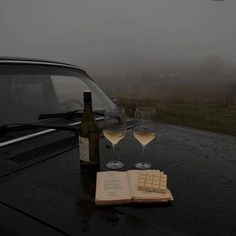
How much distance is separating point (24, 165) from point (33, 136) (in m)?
0.39

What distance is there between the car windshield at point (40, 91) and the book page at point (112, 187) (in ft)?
3.04

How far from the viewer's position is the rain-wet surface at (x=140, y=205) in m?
1.05

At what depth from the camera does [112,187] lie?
1.28m

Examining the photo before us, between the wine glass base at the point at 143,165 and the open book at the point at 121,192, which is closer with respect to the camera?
the open book at the point at 121,192

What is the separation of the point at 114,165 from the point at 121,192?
33cm

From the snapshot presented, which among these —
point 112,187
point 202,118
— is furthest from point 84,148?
point 202,118

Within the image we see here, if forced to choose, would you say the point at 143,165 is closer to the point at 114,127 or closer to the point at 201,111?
the point at 114,127

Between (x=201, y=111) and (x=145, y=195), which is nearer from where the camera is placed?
(x=145, y=195)

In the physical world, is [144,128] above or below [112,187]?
above

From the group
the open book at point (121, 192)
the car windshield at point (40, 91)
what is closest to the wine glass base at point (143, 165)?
the open book at point (121, 192)

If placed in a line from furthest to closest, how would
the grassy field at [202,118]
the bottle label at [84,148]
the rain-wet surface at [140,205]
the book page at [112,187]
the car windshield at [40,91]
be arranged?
the grassy field at [202,118], the car windshield at [40,91], the bottle label at [84,148], the book page at [112,187], the rain-wet surface at [140,205]

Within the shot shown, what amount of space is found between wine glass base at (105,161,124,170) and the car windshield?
785mm

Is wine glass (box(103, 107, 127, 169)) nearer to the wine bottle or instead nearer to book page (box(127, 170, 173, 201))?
the wine bottle

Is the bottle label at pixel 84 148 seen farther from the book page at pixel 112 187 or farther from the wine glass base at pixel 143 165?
the wine glass base at pixel 143 165
